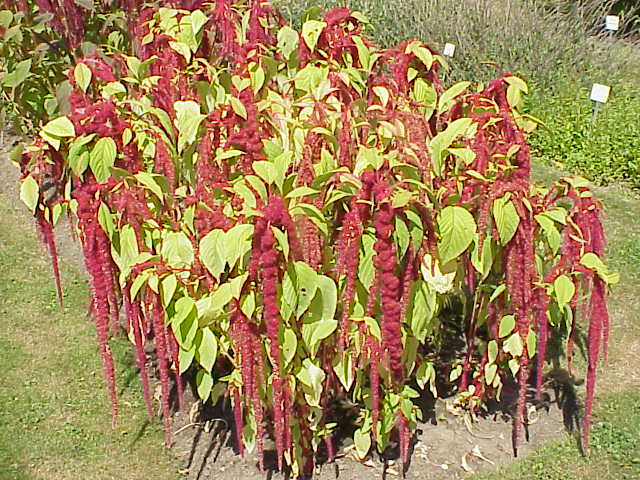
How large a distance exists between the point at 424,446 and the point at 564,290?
86cm

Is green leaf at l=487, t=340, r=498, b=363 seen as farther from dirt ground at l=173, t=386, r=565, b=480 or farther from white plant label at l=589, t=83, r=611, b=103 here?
white plant label at l=589, t=83, r=611, b=103

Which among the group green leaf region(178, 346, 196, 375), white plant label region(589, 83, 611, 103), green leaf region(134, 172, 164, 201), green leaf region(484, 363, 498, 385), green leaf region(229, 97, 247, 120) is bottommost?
green leaf region(484, 363, 498, 385)

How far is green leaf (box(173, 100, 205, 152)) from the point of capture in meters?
2.19

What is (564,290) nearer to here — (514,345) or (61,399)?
(514,345)

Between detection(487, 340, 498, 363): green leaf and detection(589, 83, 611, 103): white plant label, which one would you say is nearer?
detection(487, 340, 498, 363): green leaf

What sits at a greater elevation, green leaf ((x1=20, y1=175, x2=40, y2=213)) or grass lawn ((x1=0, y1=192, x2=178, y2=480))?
green leaf ((x1=20, y1=175, x2=40, y2=213))

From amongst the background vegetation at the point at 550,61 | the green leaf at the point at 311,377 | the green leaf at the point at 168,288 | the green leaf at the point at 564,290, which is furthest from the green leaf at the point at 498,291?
the background vegetation at the point at 550,61

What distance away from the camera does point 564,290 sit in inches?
81.7

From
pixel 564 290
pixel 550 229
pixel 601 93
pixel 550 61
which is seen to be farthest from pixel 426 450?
pixel 550 61

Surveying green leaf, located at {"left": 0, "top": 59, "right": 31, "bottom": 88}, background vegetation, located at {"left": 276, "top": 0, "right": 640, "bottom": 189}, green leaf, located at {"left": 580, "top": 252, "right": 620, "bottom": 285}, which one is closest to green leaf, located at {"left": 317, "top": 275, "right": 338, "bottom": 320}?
green leaf, located at {"left": 580, "top": 252, "right": 620, "bottom": 285}

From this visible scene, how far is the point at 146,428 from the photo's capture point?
2820 millimetres

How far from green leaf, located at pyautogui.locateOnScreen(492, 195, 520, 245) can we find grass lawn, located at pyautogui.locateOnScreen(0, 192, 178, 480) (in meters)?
1.39

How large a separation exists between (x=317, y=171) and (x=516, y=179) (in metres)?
0.53

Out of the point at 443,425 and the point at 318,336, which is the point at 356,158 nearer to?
the point at 318,336
